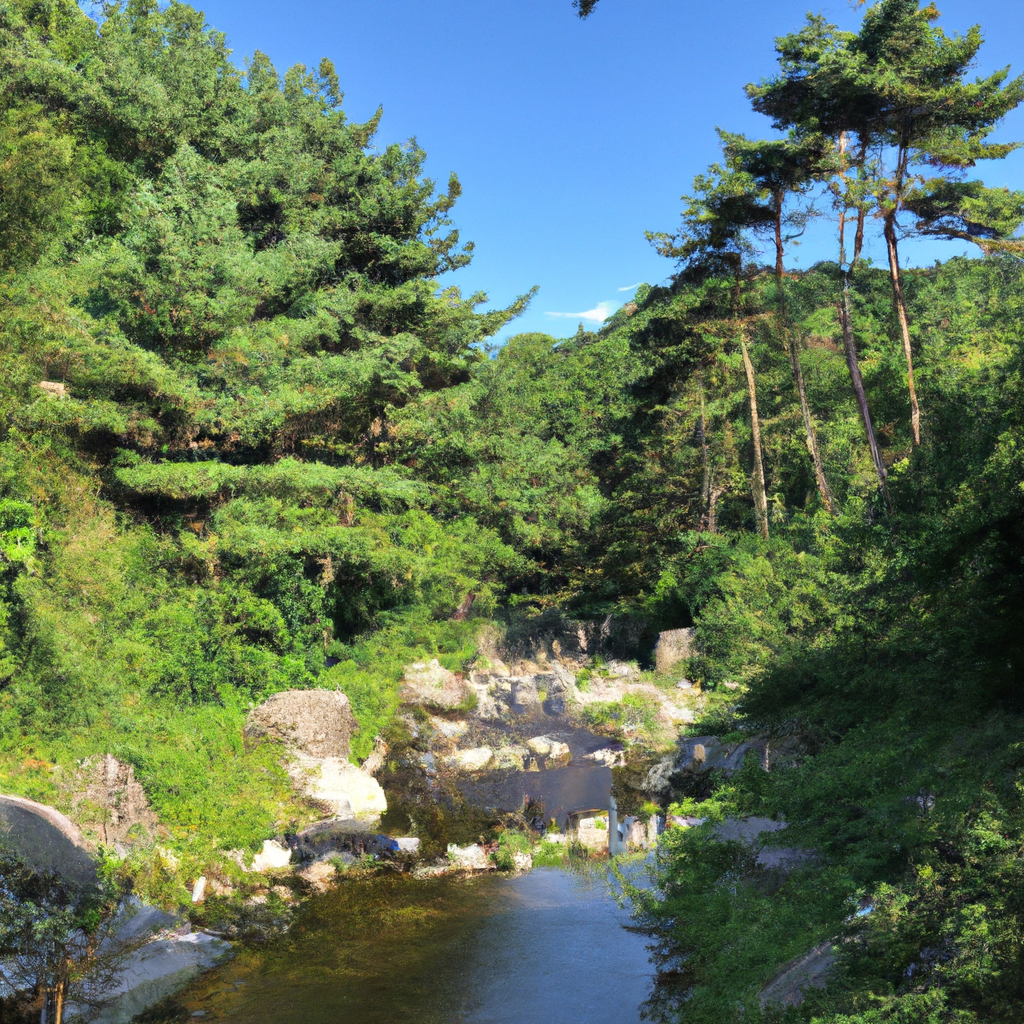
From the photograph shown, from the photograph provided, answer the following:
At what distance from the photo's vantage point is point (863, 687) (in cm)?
1010

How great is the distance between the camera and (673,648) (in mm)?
23422

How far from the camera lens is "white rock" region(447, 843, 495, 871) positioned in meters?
13.6

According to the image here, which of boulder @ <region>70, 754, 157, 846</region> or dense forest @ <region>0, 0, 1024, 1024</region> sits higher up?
dense forest @ <region>0, 0, 1024, 1024</region>

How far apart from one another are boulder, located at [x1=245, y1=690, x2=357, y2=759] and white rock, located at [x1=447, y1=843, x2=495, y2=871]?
308 cm

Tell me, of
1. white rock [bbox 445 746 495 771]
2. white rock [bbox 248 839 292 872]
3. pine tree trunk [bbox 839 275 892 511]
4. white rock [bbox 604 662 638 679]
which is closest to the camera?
white rock [bbox 248 839 292 872]

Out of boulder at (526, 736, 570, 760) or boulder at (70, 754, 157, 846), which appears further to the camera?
boulder at (526, 736, 570, 760)

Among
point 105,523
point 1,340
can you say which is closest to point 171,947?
point 105,523

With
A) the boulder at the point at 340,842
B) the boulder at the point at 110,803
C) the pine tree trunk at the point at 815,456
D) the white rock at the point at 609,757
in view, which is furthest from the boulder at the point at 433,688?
the pine tree trunk at the point at 815,456

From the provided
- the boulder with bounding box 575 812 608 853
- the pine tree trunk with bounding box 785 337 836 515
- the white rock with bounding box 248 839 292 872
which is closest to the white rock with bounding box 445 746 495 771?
the boulder with bounding box 575 812 608 853

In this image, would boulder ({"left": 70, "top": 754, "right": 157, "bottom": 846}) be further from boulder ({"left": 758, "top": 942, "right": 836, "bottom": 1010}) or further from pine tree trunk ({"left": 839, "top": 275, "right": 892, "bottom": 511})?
pine tree trunk ({"left": 839, "top": 275, "right": 892, "bottom": 511})

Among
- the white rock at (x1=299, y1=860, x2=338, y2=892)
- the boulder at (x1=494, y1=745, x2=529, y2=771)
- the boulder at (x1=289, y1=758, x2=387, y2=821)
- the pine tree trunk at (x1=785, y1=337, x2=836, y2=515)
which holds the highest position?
the pine tree trunk at (x1=785, y1=337, x2=836, y2=515)

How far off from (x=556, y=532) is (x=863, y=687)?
780 inches

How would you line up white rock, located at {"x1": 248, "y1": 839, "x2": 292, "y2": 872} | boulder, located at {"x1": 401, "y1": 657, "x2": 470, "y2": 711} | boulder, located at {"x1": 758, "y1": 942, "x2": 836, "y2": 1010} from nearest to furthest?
boulder, located at {"x1": 758, "y1": 942, "x2": 836, "y2": 1010} < white rock, located at {"x1": 248, "y1": 839, "x2": 292, "y2": 872} < boulder, located at {"x1": 401, "y1": 657, "x2": 470, "y2": 711}

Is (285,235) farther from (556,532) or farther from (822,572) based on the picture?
(822,572)
